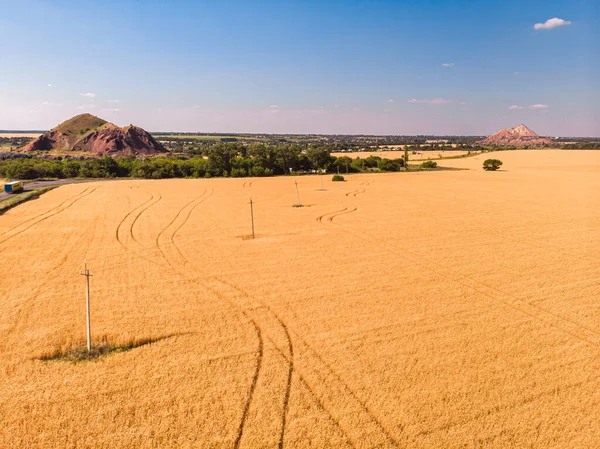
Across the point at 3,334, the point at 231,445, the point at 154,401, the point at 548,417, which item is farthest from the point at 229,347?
the point at 548,417

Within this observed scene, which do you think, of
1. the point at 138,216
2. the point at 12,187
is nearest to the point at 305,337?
the point at 138,216

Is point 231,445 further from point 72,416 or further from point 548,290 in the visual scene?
point 548,290

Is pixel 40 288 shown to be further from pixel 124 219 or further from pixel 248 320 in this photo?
pixel 124 219

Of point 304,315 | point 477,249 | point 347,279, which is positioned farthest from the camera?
point 477,249

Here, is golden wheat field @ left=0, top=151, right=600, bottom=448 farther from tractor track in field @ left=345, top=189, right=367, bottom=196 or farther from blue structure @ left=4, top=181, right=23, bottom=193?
blue structure @ left=4, top=181, right=23, bottom=193

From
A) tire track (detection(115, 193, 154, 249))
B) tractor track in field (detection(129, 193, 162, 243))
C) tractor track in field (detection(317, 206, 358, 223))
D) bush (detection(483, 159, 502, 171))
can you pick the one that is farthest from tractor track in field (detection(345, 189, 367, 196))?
Result: bush (detection(483, 159, 502, 171))
